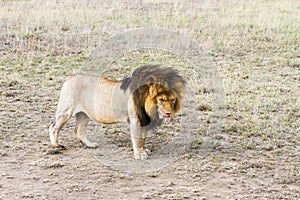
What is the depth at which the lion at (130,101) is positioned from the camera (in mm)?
5023

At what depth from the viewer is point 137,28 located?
12.4 metres

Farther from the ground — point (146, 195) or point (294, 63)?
point (146, 195)

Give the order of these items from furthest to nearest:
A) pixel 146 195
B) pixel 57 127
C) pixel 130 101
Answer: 1. pixel 57 127
2. pixel 130 101
3. pixel 146 195

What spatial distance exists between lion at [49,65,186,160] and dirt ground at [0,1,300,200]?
0.26 metres

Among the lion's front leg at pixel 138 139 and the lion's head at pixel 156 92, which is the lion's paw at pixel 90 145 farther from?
the lion's head at pixel 156 92

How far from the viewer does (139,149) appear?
5.34m

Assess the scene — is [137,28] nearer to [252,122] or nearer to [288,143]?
[252,122]

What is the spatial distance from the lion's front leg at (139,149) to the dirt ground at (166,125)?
0.09m

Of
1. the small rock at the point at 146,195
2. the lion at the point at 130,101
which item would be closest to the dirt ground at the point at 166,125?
the small rock at the point at 146,195

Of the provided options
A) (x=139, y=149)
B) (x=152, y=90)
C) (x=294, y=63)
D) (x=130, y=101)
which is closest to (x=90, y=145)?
(x=139, y=149)

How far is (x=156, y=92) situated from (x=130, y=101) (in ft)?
1.06

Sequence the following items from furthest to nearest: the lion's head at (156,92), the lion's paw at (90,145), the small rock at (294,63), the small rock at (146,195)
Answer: the small rock at (294,63) → the lion's paw at (90,145) → the lion's head at (156,92) → the small rock at (146,195)

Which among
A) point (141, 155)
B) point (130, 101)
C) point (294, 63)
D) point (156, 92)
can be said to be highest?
point (156, 92)

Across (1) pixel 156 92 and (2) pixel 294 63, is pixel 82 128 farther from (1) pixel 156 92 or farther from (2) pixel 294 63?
(2) pixel 294 63
